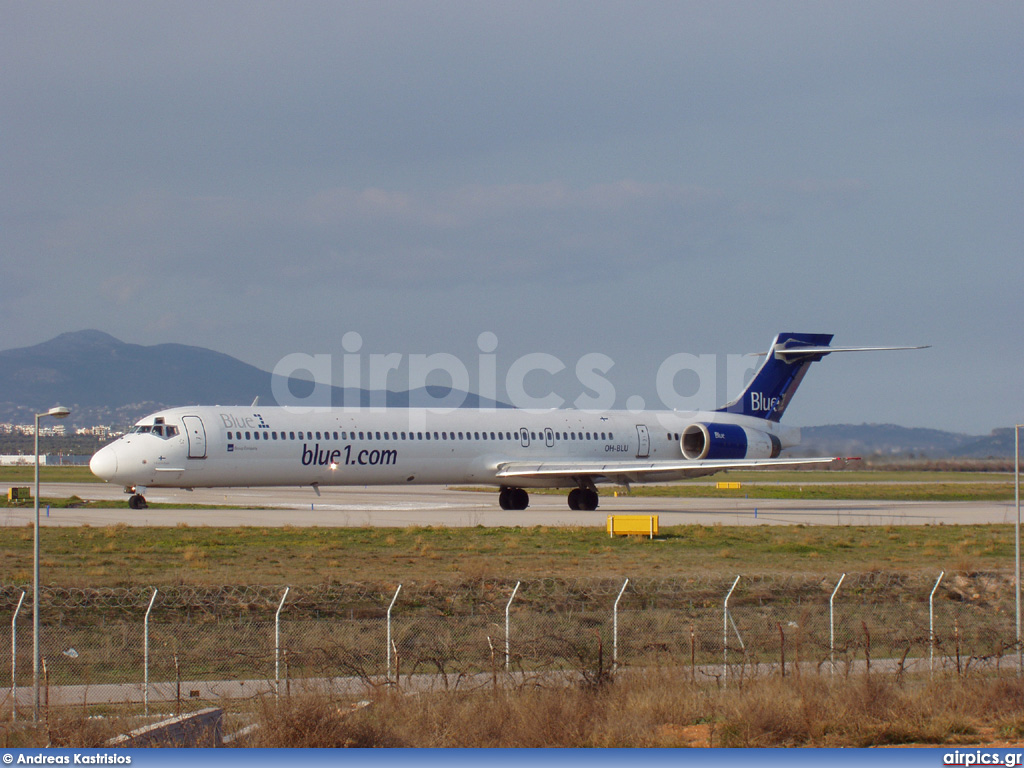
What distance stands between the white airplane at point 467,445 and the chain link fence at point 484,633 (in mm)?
16762

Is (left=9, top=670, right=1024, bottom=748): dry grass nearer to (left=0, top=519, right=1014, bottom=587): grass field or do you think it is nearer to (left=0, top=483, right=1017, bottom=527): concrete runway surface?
(left=0, top=519, right=1014, bottom=587): grass field

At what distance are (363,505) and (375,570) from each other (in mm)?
25584

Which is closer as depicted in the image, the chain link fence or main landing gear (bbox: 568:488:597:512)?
the chain link fence

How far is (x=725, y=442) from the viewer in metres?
51.1

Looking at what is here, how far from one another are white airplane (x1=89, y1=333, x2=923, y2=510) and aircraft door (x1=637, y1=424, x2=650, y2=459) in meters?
0.06

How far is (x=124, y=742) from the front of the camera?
12.4 m

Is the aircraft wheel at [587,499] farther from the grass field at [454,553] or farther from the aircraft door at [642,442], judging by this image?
the grass field at [454,553]

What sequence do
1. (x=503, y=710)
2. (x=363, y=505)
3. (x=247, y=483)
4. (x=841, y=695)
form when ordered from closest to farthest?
1. (x=503, y=710)
2. (x=841, y=695)
3. (x=247, y=483)
4. (x=363, y=505)

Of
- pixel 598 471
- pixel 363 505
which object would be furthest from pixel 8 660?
pixel 363 505

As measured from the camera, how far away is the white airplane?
130 feet

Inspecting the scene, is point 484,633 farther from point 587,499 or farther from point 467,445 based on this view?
point 587,499

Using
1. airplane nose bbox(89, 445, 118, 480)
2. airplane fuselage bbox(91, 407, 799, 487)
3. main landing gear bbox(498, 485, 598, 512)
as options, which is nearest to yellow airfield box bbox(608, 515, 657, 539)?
airplane fuselage bbox(91, 407, 799, 487)

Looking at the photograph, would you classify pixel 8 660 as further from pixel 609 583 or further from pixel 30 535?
pixel 30 535

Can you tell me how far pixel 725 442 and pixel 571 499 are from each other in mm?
7610
